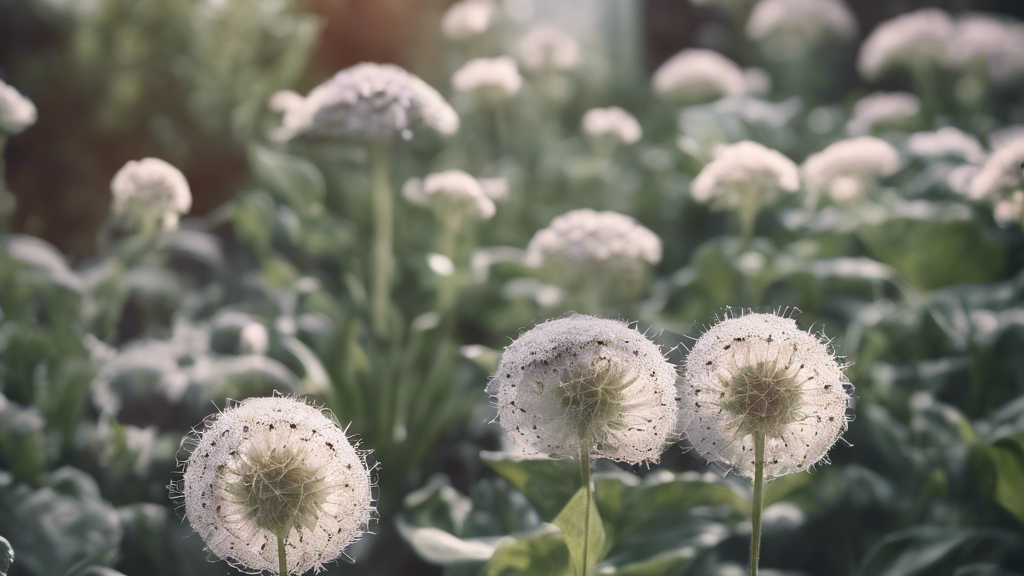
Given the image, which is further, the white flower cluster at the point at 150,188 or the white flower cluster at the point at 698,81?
the white flower cluster at the point at 698,81

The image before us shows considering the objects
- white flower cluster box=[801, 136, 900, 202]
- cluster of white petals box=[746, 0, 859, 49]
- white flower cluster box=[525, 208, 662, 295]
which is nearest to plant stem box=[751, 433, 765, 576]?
white flower cluster box=[525, 208, 662, 295]

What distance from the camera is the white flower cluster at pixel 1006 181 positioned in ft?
5.60

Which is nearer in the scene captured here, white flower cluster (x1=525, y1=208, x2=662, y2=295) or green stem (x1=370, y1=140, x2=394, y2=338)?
white flower cluster (x1=525, y1=208, x2=662, y2=295)

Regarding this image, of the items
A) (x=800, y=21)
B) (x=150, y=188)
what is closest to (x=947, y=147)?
(x=800, y=21)

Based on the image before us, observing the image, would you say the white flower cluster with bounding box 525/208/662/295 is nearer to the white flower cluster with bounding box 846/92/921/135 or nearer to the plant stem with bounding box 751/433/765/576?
the plant stem with bounding box 751/433/765/576

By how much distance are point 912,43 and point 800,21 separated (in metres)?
0.50

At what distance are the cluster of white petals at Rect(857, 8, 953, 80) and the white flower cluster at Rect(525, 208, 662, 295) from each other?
1.88 m

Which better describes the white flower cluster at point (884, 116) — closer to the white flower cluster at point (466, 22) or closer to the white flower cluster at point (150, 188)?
the white flower cluster at point (466, 22)

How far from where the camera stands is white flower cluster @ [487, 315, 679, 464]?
1021 mm

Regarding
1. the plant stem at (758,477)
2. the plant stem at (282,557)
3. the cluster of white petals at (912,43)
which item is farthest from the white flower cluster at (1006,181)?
the plant stem at (282,557)

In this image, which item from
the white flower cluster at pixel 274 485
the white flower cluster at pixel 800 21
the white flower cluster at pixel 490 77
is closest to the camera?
the white flower cluster at pixel 274 485

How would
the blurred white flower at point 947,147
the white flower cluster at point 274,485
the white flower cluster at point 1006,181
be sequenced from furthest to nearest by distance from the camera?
the blurred white flower at point 947,147 → the white flower cluster at point 1006,181 → the white flower cluster at point 274,485

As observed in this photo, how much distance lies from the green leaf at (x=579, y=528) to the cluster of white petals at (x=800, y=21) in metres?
2.94

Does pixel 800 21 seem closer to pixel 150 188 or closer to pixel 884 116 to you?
pixel 884 116
